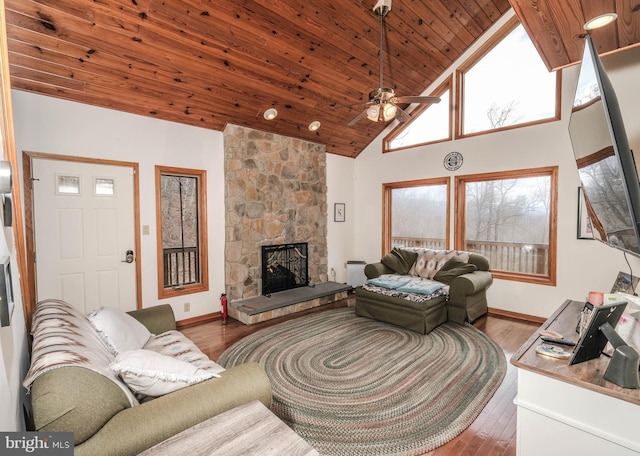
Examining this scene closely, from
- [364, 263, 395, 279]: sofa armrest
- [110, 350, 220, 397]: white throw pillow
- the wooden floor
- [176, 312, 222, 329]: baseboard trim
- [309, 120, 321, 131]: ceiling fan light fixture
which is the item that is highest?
[309, 120, 321, 131]: ceiling fan light fixture

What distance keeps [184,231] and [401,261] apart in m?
3.10

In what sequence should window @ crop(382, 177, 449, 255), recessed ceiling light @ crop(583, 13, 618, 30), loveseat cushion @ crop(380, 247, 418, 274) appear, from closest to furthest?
1. recessed ceiling light @ crop(583, 13, 618, 30)
2. loveseat cushion @ crop(380, 247, 418, 274)
3. window @ crop(382, 177, 449, 255)

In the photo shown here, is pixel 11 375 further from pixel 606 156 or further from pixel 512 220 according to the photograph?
pixel 512 220

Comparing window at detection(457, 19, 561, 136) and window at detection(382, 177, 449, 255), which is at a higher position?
window at detection(457, 19, 561, 136)

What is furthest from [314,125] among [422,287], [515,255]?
[515,255]

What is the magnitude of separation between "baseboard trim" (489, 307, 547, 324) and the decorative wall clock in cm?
215

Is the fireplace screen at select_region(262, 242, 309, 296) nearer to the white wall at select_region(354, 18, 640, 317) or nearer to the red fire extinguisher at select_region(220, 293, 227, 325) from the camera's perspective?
the red fire extinguisher at select_region(220, 293, 227, 325)

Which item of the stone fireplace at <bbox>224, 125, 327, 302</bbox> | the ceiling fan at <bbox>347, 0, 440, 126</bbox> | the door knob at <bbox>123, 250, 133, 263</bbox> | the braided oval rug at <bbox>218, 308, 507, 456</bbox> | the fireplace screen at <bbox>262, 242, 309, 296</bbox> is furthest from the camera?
the fireplace screen at <bbox>262, 242, 309, 296</bbox>

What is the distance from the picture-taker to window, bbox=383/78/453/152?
4781mm

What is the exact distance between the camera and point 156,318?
243 centimetres

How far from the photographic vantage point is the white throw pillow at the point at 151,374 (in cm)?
128

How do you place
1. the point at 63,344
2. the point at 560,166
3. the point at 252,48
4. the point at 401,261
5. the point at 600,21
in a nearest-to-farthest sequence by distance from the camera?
the point at 63,344 → the point at 600,21 → the point at 252,48 → the point at 560,166 → the point at 401,261

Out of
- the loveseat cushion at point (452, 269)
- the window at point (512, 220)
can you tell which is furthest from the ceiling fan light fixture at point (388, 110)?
the window at point (512, 220)

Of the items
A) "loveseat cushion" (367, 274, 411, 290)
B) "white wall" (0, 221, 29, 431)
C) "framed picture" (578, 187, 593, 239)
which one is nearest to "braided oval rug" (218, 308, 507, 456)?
"loveseat cushion" (367, 274, 411, 290)
